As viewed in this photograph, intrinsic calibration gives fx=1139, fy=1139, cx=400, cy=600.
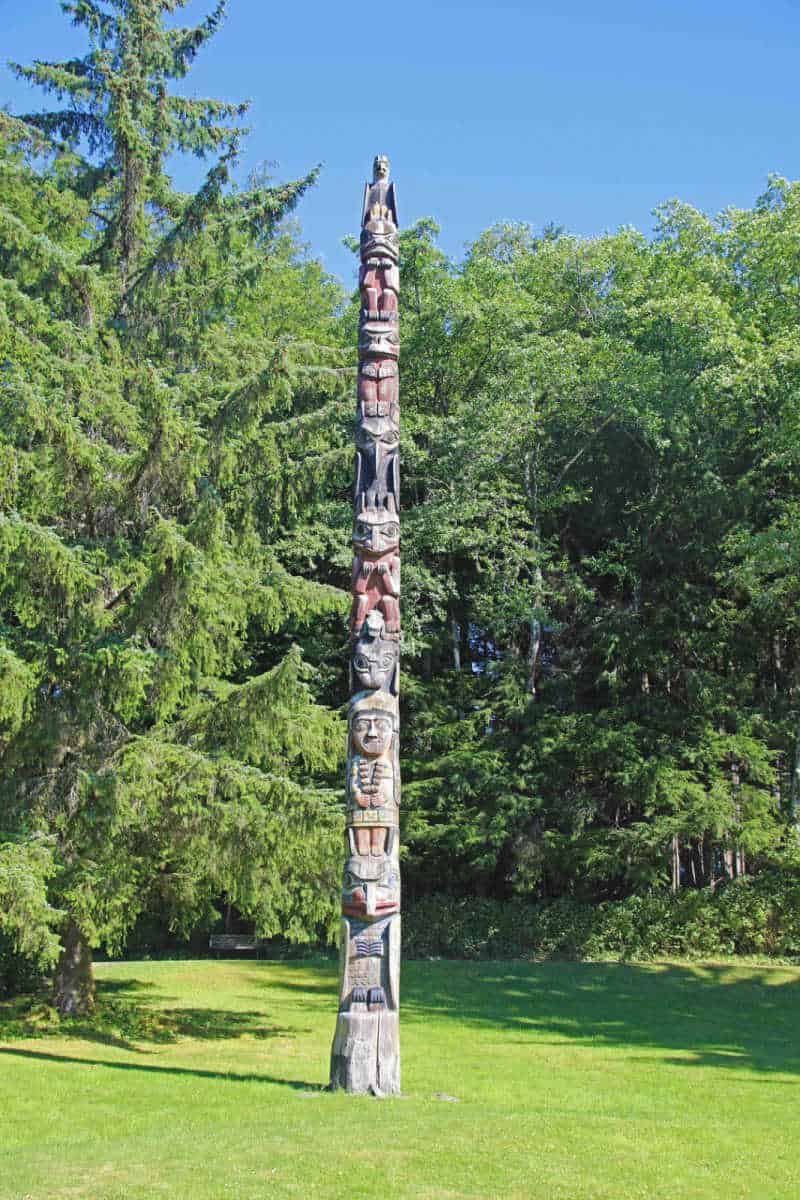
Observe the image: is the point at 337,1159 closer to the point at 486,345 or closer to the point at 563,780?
the point at 563,780

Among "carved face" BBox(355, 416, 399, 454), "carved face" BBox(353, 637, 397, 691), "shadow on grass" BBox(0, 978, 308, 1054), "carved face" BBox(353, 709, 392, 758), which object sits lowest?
"shadow on grass" BBox(0, 978, 308, 1054)

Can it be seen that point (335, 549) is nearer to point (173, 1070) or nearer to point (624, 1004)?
point (624, 1004)

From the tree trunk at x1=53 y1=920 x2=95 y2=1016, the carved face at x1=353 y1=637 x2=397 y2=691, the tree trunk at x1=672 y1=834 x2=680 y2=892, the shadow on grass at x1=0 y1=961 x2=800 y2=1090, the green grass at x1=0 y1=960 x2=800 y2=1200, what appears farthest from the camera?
the tree trunk at x1=672 y1=834 x2=680 y2=892

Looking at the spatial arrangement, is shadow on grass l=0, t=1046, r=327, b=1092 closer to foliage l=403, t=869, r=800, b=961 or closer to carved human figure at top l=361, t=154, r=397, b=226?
carved human figure at top l=361, t=154, r=397, b=226

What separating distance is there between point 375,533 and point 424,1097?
18.2ft

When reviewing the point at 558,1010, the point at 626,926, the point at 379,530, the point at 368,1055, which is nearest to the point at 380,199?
the point at 379,530

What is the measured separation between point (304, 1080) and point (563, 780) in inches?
600

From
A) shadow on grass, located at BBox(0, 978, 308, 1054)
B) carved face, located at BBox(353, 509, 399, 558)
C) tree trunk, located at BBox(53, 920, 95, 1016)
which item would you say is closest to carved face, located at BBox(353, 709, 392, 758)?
carved face, located at BBox(353, 509, 399, 558)

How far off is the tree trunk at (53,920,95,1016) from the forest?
0.34 ft

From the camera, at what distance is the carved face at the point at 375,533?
11938 millimetres

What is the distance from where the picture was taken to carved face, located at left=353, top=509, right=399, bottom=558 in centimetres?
1194

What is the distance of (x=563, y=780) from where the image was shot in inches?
1037

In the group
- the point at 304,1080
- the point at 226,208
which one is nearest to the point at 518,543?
the point at 226,208

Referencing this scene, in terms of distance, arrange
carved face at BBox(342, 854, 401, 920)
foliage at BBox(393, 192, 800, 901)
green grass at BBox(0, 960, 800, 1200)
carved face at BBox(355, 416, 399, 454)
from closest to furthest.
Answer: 1. green grass at BBox(0, 960, 800, 1200)
2. carved face at BBox(342, 854, 401, 920)
3. carved face at BBox(355, 416, 399, 454)
4. foliage at BBox(393, 192, 800, 901)
